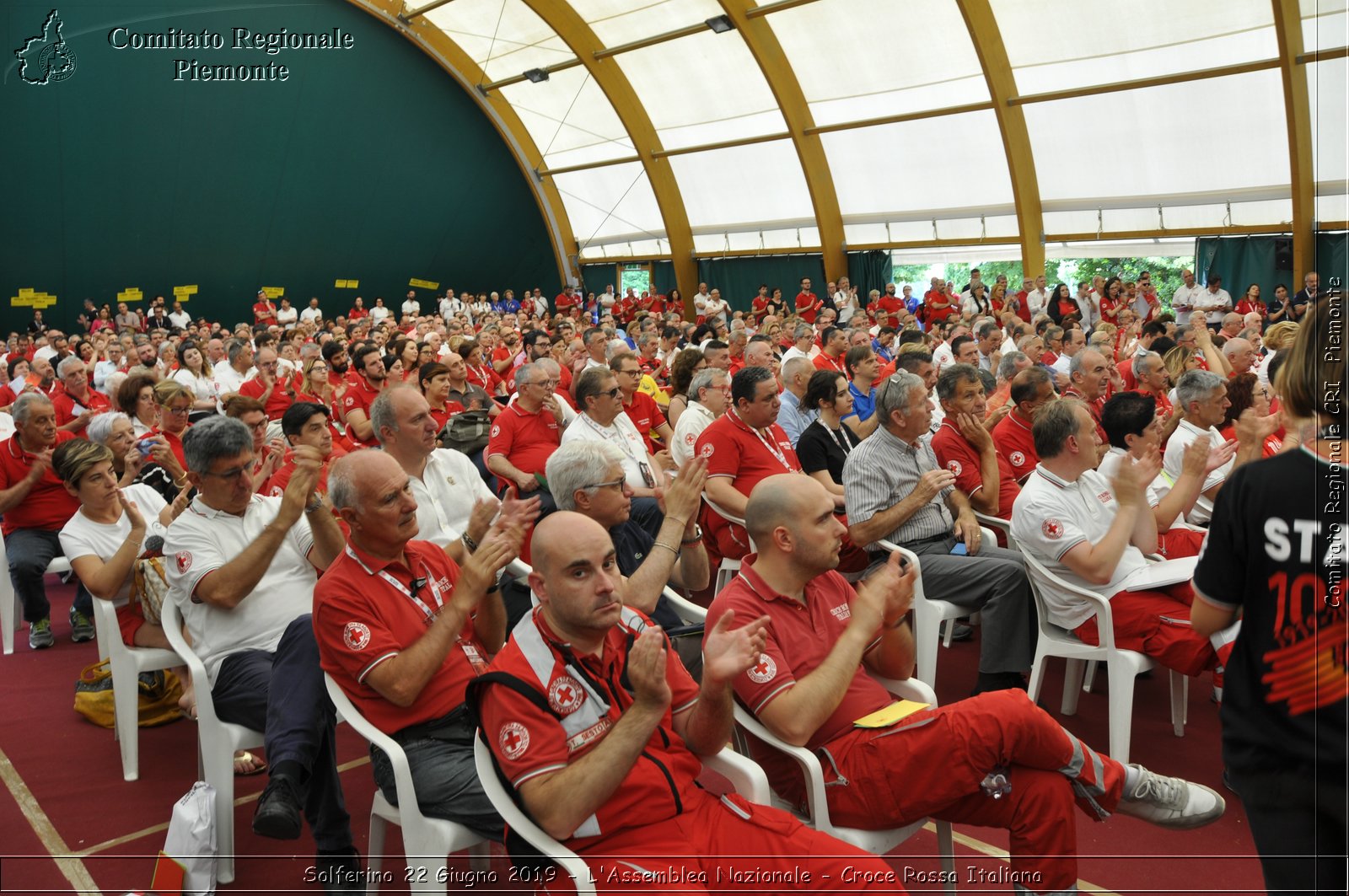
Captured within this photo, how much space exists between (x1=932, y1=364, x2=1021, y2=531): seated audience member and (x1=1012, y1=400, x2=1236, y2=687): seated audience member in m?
0.61

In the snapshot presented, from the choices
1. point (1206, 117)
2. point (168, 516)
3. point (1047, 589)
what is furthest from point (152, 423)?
point (1206, 117)

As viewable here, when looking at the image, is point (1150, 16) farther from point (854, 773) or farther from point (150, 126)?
point (150, 126)

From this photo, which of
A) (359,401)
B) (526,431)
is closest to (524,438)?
(526,431)

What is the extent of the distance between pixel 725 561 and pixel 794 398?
4.89ft

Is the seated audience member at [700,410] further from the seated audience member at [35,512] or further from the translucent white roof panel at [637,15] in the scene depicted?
the translucent white roof panel at [637,15]

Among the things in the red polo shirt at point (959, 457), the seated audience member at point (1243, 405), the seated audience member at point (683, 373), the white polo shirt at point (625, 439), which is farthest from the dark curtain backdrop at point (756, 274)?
the red polo shirt at point (959, 457)

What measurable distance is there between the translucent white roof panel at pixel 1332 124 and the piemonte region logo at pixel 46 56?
21427 millimetres

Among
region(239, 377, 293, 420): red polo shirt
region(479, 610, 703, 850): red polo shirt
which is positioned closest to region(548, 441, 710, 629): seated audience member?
region(479, 610, 703, 850): red polo shirt

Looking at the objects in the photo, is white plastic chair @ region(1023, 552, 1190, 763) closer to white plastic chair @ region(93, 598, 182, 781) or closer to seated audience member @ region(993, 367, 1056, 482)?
seated audience member @ region(993, 367, 1056, 482)

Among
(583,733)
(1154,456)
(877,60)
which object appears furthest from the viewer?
(877,60)

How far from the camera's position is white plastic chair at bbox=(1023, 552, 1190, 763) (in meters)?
3.28

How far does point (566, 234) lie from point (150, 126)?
9109 millimetres

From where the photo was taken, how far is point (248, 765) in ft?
11.6

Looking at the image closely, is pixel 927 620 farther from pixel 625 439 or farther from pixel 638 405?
pixel 638 405
